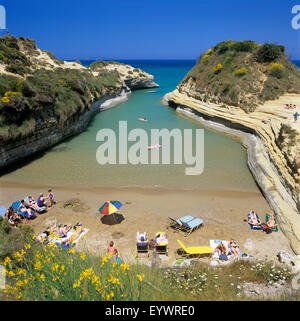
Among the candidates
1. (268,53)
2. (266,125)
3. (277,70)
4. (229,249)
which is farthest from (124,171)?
(268,53)

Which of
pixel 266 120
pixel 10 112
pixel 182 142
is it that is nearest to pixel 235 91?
pixel 266 120

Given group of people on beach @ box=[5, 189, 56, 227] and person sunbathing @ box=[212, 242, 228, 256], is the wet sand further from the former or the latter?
person sunbathing @ box=[212, 242, 228, 256]

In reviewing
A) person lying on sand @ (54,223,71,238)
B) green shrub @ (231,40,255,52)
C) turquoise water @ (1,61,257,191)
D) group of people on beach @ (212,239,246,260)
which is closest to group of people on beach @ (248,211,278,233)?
group of people on beach @ (212,239,246,260)

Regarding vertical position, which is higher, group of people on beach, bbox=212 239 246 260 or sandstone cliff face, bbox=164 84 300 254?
sandstone cliff face, bbox=164 84 300 254

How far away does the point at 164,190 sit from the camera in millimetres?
14086

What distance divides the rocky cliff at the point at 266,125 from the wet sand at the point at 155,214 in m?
0.99

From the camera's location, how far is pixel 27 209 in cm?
1157

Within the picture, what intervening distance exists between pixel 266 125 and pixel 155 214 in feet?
42.6

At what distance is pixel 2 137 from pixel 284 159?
1679 centimetres

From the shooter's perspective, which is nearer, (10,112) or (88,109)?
(10,112)

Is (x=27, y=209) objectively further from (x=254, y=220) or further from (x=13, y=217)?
(x=254, y=220)

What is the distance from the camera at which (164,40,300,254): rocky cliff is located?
11125 mm

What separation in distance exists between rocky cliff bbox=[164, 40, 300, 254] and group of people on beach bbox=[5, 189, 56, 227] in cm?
1149

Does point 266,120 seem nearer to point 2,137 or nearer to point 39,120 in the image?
point 39,120
